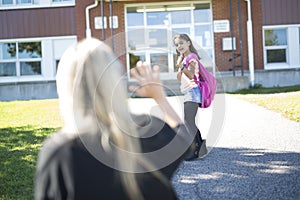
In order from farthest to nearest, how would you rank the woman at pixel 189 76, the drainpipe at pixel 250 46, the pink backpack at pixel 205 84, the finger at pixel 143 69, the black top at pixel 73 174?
the drainpipe at pixel 250 46 → the pink backpack at pixel 205 84 → the woman at pixel 189 76 → the finger at pixel 143 69 → the black top at pixel 73 174

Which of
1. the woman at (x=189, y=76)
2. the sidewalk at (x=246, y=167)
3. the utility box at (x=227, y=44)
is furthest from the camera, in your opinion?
the utility box at (x=227, y=44)

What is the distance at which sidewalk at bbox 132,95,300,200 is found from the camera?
3.62 metres

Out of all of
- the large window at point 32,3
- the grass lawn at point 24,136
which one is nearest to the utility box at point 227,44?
the grass lawn at point 24,136

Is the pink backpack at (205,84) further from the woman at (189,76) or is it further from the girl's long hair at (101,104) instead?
the girl's long hair at (101,104)

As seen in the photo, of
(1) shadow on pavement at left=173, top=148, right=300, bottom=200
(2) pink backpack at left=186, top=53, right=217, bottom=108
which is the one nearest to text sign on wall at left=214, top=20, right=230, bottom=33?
(1) shadow on pavement at left=173, top=148, right=300, bottom=200

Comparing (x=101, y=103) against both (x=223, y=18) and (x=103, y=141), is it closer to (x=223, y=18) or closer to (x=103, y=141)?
(x=103, y=141)

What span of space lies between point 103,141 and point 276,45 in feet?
56.9

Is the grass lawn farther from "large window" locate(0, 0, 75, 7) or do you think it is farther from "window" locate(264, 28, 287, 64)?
"window" locate(264, 28, 287, 64)

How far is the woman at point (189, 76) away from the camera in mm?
4422

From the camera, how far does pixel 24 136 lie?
685 cm

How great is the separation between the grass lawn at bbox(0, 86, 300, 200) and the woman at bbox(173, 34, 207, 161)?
5.33 ft

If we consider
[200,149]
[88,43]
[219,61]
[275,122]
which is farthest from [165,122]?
[219,61]

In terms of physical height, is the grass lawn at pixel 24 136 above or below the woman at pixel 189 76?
below

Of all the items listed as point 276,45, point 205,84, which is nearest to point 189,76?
point 205,84
